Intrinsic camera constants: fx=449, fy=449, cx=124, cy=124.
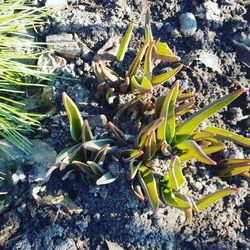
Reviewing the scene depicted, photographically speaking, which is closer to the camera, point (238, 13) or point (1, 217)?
point (1, 217)

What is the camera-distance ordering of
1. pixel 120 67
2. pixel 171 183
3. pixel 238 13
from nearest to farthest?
pixel 171 183 → pixel 120 67 → pixel 238 13

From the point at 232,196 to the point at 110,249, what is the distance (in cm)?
45

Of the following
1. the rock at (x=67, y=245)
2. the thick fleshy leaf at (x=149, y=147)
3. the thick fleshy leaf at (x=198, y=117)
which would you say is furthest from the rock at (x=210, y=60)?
the rock at (x=67, y=245)

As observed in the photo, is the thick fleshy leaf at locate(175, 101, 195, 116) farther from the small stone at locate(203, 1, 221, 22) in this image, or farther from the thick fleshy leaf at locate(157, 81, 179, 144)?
the small stone at locate(203, 1, 221, 22)

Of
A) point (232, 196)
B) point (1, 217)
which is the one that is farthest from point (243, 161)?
point (1, 217)

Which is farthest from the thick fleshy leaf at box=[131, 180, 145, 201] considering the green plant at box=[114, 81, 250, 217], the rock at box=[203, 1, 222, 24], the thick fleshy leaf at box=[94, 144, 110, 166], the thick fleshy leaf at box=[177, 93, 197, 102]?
the rock at box=[203, 1, 222, 24]

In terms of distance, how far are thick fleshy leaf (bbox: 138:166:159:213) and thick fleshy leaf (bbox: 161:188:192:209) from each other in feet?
0.20

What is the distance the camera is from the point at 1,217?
1457mm

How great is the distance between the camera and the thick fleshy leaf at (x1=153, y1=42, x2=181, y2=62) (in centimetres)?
162

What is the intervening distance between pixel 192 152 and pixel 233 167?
6.9 inches

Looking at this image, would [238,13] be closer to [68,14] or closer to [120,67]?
[120,67]

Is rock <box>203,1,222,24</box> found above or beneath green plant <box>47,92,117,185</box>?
above

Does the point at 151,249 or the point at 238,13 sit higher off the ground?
the point at 238,13

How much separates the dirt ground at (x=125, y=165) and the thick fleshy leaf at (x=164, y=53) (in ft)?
0.32
